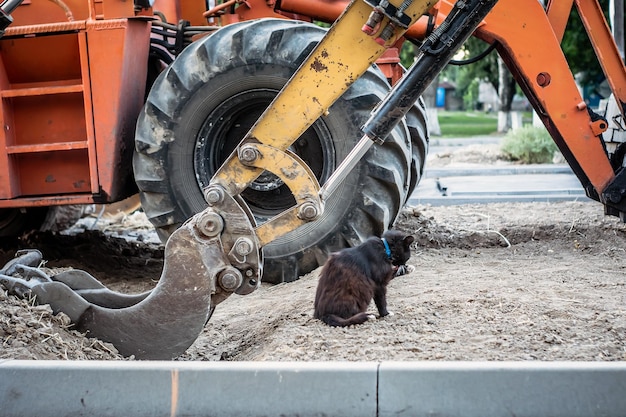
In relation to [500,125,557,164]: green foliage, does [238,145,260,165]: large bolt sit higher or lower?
higher

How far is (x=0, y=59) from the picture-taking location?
7.43m

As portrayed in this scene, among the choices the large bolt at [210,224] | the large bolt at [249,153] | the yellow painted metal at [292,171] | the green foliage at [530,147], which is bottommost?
the green foliage at [530,147]

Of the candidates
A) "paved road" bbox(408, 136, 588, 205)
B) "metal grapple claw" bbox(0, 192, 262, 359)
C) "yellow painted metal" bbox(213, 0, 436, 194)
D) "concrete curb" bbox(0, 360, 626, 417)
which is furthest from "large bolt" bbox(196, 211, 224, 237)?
"paved road" bbox(408, 136, 588, 205)

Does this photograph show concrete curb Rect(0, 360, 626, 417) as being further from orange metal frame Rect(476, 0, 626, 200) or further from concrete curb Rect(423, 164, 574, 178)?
concrete curb Rect(423, 164, 574, 178)

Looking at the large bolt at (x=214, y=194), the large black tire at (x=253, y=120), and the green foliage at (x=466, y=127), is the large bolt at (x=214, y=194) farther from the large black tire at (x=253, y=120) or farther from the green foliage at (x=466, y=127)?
the green foliage at (x=466, y=127)

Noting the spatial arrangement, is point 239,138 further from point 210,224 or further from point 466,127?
point 466,127

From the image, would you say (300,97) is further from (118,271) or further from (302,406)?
(118,271)

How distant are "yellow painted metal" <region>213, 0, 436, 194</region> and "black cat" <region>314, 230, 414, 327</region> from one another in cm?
83

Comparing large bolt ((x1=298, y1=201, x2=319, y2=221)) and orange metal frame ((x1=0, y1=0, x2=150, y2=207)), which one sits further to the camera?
orange metal frame ((x1=0, y1=0, x2=150, y2=207))

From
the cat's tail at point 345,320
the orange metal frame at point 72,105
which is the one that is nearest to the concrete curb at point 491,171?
the orange metal frame at point 72,105

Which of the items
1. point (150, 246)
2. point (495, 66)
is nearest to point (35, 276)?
point (150, 246)

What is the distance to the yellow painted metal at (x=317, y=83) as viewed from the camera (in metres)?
5.00

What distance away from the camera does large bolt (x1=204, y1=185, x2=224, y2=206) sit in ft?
16.8

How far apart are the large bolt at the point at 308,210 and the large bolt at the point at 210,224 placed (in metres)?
0.47
